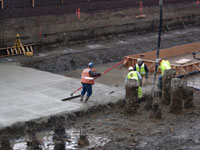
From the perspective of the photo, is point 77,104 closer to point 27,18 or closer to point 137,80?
point 137,80

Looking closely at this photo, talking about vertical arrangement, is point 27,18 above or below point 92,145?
above

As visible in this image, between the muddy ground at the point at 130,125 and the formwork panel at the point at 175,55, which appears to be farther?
the formwork panel at the point at 175,55

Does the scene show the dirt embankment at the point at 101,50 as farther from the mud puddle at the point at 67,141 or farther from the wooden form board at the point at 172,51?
the mud puddle at the point at 67,141

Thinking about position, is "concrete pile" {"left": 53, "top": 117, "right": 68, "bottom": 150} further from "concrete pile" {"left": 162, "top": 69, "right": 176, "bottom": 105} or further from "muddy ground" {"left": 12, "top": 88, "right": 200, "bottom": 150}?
"concrete pile" {"left": 162, "top": 69, "right": 176, "bottom": 105}

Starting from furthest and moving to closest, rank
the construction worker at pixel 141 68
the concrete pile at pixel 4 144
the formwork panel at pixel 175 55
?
the formwork panel at pixel 175 55 → the construction worker at pixel 141 68 → the concrete pile at pixel 4 144

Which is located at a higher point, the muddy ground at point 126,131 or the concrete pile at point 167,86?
A: the concrete pile at point 167,86

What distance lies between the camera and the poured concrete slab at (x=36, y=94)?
537 inches

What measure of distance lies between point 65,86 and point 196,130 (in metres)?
5.74

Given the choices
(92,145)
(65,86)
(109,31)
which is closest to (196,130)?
(92,145)

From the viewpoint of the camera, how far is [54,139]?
39.9 feet

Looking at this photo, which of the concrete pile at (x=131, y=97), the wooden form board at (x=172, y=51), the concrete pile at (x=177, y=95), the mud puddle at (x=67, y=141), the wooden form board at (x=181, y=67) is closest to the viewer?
the mud puddle at (x=67, y=141)

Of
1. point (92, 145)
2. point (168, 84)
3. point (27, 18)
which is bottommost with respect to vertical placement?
point (92, 145)

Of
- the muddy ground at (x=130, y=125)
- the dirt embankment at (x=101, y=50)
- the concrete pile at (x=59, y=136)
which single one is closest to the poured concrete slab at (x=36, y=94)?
the muddy ground at (x=130, y=125)

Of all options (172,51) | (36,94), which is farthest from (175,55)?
(36,94)
